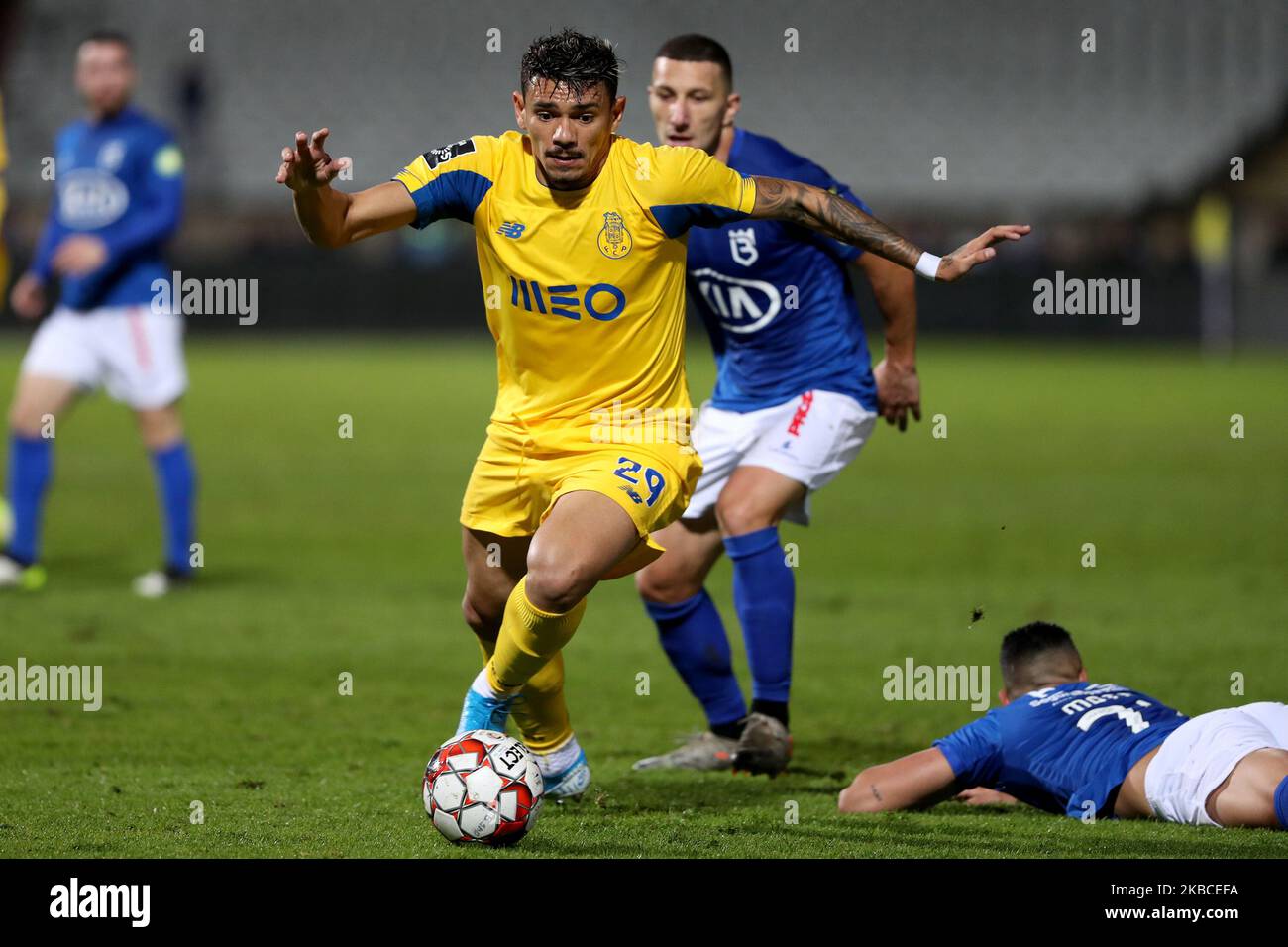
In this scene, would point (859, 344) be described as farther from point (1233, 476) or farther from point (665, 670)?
point (1233, 476)

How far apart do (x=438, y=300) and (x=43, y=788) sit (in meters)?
29.6

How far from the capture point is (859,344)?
246 inches

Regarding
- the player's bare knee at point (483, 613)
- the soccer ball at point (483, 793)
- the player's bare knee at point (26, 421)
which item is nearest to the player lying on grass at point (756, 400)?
the player's bare knee at point (483, 613)

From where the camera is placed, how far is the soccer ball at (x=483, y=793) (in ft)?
14.4

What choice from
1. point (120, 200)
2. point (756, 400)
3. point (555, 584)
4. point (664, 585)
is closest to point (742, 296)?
point (756, 400)

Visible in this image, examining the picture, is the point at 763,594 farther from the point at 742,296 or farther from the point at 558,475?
the point at 558,475

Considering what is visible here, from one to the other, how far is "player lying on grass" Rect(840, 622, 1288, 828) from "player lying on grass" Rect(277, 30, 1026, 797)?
990 mm

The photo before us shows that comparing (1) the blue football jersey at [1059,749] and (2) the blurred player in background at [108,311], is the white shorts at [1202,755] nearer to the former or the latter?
(1) the blue football jersey at [1059,749]

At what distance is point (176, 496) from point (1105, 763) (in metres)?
5.81

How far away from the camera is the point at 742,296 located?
20.0 ft

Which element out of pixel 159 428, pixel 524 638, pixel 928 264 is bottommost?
pixel 524 638

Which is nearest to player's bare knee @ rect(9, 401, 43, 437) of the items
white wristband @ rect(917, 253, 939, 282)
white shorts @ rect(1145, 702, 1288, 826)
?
white wristband @ rect(917, 253, 939, 282)

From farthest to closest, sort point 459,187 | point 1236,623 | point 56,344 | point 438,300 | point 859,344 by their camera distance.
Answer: point 438,300
point 56,344
point 1236,623
point 859,344
point 459,187

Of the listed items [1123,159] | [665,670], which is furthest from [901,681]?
[1123,159]
